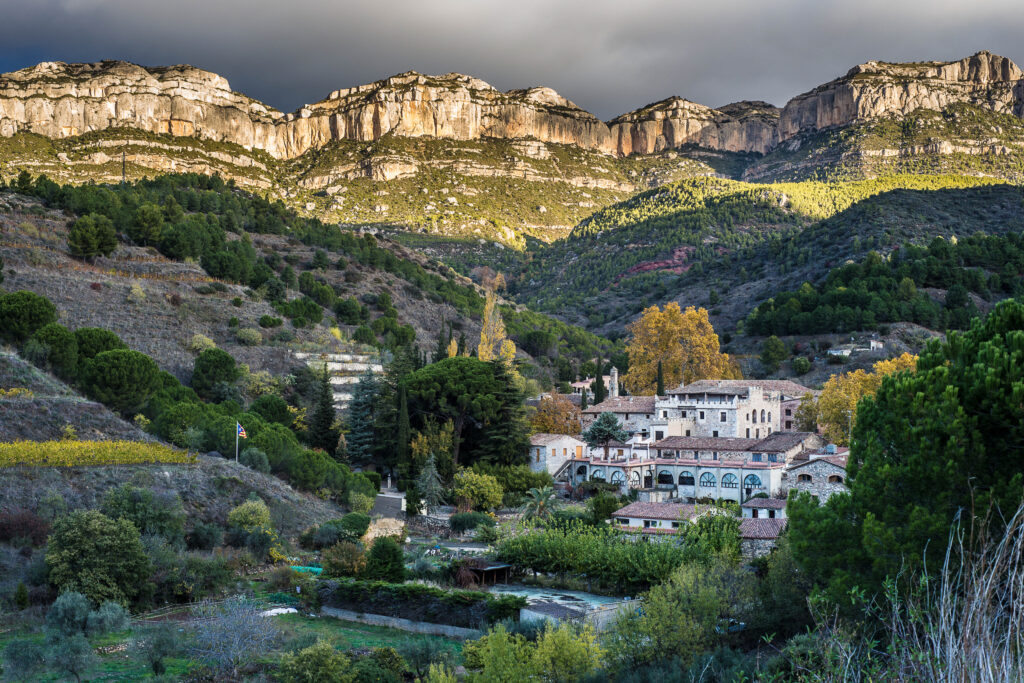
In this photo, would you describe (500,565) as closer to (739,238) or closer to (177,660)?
(177,660)

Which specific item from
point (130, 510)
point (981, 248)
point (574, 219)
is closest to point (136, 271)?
point (130, 510)

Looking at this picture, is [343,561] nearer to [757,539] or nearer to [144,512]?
[144,512]

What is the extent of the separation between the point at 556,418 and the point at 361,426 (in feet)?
40.5

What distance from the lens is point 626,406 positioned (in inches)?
1983

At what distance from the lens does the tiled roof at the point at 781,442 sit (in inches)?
1633

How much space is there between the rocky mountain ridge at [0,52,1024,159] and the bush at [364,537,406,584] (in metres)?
133

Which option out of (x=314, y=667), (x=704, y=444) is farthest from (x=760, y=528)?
(x=314, y=667)

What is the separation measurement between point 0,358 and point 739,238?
94.0 m

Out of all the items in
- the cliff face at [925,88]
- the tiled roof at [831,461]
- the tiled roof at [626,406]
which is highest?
the cliff face at [925,88]

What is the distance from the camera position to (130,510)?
27.3 metres

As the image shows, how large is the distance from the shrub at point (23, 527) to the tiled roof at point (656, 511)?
811 inches

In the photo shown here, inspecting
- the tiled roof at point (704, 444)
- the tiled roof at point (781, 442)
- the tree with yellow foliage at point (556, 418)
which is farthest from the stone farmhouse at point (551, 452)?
the tiled roof at point (781, 442)

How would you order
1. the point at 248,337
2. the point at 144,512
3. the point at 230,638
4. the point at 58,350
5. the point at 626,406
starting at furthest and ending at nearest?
the point at 248,337 < the point at 626,406 < the point at 58,350 < the point at 144,512 < the point at 230,638

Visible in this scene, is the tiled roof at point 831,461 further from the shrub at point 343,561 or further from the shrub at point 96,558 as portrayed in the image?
the shrub at point 96,558
